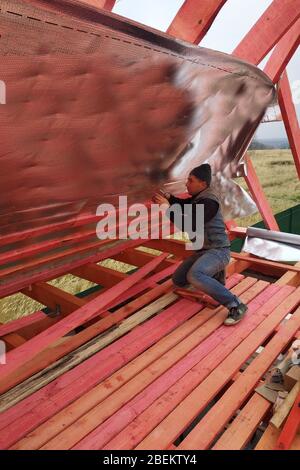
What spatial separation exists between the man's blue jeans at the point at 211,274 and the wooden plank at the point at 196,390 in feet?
0.95

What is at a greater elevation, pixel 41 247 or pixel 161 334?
pixel 41 247

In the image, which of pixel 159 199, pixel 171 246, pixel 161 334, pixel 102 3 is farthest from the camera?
pixel 171 246

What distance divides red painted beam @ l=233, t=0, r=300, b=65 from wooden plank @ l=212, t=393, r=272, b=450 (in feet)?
8.89

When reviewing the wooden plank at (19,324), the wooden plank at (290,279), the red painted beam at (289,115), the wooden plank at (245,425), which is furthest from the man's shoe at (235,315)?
the red painted beam at (289,115)

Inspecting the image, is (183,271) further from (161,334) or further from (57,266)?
(57,266)

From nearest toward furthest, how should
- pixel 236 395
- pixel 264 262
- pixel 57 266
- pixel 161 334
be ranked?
1. pixel 236 395
2. pixel 161 334
3. pixel 57 266
4. pixel 264 262

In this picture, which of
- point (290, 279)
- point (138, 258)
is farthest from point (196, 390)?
point (138, 258)

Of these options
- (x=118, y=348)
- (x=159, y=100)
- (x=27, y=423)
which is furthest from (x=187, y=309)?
(x=159, y=100)

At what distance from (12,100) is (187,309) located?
2.52 metres

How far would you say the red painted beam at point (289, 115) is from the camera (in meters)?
4.08

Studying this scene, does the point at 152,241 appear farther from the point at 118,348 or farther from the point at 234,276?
the point at 118,348

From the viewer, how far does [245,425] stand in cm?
206

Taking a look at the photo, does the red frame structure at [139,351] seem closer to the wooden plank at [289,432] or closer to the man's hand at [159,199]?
the wooden plank at [289,432]

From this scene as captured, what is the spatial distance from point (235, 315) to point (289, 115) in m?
2.93
